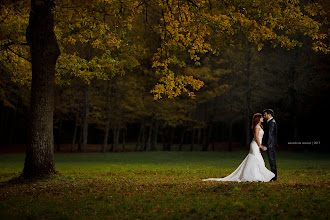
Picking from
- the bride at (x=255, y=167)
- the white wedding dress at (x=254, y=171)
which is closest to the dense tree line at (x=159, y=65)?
the bride at (x=255, y=167)

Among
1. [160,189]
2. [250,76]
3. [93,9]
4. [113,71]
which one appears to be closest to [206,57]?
[250,76]

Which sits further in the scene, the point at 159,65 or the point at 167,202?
the point at 159,65

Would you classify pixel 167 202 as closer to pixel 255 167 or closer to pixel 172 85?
pixel 255 167

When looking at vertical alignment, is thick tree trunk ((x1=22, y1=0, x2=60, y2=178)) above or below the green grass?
above

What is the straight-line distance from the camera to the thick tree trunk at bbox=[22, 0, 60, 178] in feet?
42.7

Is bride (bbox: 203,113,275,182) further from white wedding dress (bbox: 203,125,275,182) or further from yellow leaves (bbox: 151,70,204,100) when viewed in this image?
yellow leaves (bbox: 151,70,204,100)

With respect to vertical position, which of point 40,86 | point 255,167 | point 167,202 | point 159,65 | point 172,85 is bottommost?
point 167,202

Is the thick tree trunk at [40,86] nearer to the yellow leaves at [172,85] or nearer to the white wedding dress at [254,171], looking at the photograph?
the yellow leaves at [172,85]

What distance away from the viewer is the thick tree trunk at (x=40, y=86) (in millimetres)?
13016

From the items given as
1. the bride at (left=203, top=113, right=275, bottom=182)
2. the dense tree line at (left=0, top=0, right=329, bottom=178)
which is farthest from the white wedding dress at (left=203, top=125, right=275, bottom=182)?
the dense tree line at (left=0, top=0, right=329, bottom=178)

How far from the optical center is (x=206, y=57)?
121ft

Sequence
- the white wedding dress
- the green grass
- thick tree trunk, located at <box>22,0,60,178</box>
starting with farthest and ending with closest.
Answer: thick tree trunk, located at <box>22,0,60,178</box>, the white wedding dress, the green grass

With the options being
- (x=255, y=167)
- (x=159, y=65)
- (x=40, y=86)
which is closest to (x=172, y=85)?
(x=159, y=65)

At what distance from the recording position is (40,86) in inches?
512
